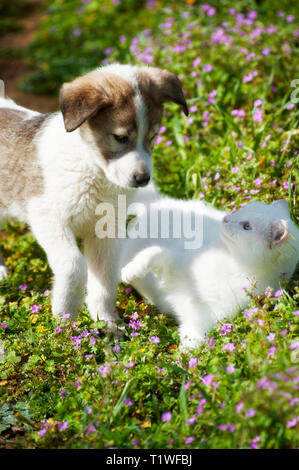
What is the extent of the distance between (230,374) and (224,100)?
3704 mm

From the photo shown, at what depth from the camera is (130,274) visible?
158 inches

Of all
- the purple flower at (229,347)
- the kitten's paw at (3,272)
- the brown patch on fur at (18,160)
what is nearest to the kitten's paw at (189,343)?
the purple flower at (229,347)

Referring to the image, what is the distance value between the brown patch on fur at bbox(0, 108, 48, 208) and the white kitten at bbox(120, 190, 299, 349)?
955mm

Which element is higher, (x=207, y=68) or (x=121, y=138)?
(x=207, y=68)

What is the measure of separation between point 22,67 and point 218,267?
6101mm

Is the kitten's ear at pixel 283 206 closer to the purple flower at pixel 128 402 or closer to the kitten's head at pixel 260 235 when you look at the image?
the kitten's head at pixel 260 235

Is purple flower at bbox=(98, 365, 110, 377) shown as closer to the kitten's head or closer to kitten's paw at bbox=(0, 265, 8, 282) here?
the kitten's head

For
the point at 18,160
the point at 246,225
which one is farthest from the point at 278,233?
the point at 18,160

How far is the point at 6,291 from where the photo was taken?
4.46 metres

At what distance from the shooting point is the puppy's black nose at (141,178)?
3446mm

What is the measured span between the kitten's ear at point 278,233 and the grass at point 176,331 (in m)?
0.37

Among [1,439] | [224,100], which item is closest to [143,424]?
[1,439]

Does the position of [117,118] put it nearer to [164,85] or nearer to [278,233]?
[164,85]

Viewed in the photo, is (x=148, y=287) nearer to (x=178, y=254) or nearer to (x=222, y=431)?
(x=178, y=254)
